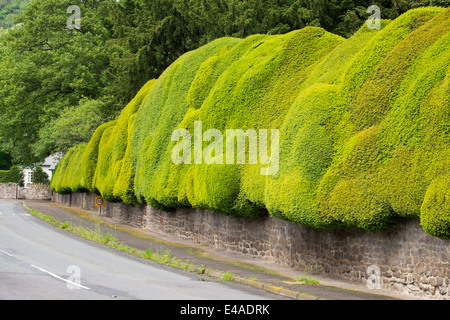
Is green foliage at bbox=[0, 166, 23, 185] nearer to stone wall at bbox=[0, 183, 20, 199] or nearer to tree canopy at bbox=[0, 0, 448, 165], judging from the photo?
stone wall at bbox=[0, 183, 20, 199]

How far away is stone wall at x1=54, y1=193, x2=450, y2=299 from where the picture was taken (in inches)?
509

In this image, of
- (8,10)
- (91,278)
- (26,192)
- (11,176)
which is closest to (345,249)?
(91,278)

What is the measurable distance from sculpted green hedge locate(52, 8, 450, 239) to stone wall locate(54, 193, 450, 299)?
0.58 m

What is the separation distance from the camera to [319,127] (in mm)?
16594

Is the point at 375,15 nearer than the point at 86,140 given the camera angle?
Yes

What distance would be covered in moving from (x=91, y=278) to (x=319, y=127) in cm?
678

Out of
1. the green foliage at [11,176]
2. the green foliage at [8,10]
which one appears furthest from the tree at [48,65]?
the green foliage at [8,10]

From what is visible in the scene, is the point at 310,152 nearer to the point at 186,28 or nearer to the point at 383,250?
the point at 383,250

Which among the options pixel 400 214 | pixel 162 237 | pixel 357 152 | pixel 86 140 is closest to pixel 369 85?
pixel 357 152

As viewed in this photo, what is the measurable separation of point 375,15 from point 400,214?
65.0 feet

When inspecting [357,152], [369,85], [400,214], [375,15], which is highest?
[375,15]

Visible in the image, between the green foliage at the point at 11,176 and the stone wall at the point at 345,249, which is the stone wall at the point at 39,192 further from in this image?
the stone wall at the point at 345,249

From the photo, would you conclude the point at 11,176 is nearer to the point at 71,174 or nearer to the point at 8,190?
the point at 8,190

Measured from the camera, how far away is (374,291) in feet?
46.0
